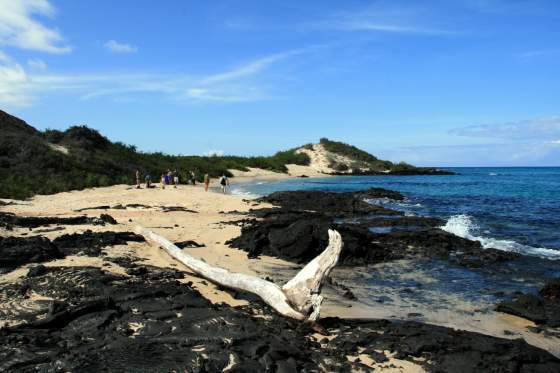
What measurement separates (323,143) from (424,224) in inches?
2791

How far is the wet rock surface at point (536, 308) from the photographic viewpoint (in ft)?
23.6

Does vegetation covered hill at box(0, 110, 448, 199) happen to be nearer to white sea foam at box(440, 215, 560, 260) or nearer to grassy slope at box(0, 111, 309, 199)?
grassy slope at box(0, 111, 309, 199)

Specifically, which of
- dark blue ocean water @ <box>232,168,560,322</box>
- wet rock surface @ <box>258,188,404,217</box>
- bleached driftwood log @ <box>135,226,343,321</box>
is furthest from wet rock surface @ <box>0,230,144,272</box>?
wet rock surface @ <box>258,188,404,217</box>

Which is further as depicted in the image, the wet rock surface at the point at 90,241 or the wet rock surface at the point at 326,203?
the wet rock surface at the point at 326,203

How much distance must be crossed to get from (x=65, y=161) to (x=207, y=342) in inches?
1146

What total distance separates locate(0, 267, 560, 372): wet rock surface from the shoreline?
1050mm

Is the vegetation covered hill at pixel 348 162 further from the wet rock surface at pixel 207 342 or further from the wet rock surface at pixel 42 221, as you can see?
the wet rock surface at pixel 207 342

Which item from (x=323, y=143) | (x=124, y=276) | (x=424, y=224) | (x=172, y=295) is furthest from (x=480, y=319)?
(x=323, y=143)

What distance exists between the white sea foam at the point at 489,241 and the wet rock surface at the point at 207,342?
859cm

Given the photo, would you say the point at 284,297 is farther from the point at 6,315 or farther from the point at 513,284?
the point at 513,284

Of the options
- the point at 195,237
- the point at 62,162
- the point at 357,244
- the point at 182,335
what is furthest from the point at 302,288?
the point at 62,162

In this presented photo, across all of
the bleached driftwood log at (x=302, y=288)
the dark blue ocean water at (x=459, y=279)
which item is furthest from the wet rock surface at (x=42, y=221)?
the bleached driftwood log at (x=302, y=288)

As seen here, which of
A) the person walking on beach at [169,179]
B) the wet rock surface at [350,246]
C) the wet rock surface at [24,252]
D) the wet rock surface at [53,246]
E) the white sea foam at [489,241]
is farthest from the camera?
the person walking on beach at [169,179]

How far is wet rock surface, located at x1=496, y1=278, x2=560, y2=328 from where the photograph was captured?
23.6 ft
